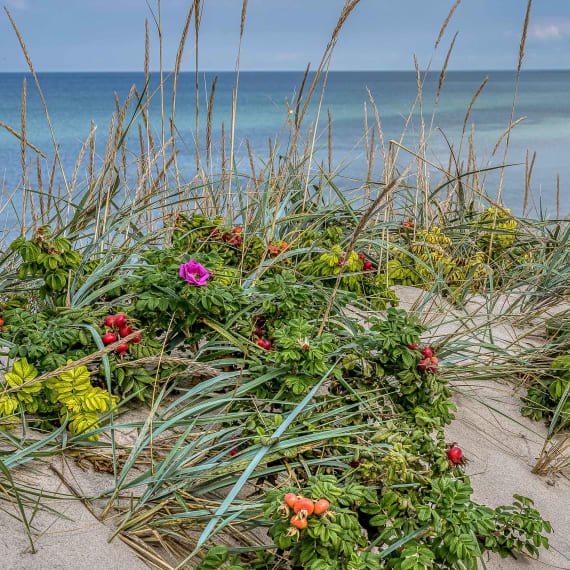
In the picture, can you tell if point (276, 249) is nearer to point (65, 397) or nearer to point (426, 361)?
point (426, 361)

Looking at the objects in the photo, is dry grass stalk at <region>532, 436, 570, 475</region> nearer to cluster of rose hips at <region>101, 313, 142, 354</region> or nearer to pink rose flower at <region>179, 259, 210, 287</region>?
pink rose flower at <region>179, 259, 210, 287</region>

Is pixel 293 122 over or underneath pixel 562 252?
over

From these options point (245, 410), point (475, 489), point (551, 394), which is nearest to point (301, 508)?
point (245, 410)

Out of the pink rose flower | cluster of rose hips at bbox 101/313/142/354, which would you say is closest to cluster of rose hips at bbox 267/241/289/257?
the pink rose flower

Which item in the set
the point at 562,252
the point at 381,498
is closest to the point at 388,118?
the point at 562,252

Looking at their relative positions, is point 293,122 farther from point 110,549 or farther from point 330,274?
point 110,549

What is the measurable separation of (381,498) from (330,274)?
3.12 ft

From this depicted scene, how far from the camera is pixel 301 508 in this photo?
976 millimetres

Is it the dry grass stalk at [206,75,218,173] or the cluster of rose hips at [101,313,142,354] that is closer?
the cluster of rose hips at [101,313,142,354]

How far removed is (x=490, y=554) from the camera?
4.44 feet

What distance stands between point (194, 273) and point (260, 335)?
288 mm

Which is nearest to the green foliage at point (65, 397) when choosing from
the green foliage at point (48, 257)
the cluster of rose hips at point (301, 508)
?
the green foliage at point (48, 257)

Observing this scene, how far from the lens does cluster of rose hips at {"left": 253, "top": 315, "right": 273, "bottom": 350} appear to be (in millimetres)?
1638

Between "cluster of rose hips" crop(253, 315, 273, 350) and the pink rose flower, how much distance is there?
0.23 m
